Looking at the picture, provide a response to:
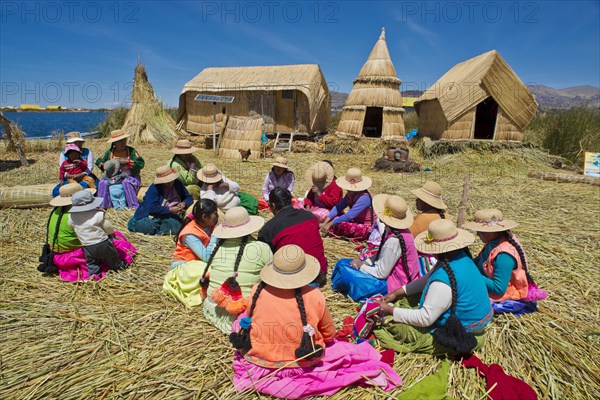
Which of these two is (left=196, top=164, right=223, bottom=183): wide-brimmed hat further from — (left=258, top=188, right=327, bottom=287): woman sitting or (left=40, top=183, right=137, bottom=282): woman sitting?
(left=258, top=188, right=327, bottom=287): woman sitting

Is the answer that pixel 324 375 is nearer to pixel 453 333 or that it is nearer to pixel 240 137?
pixel 453 333

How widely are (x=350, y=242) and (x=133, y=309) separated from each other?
2728 millimetres

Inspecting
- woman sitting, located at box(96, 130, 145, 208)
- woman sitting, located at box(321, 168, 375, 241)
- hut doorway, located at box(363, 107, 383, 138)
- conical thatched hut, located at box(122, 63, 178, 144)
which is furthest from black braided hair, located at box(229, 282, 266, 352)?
hut doorway, located at box(363, 107, 383, 138)

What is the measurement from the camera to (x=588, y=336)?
291 centimetres

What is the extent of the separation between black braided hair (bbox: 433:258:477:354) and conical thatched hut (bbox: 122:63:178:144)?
49.9 feet

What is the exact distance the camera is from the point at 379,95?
13.6 meters

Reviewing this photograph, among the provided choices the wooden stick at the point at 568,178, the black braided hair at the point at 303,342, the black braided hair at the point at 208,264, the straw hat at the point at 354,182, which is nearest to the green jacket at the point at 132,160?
the straw hat at the point at 354,182

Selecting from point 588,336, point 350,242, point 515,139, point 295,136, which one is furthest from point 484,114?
point 588,336

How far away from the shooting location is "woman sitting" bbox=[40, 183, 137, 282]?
3.54 m

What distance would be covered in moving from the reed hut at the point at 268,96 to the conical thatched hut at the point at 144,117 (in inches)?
50.6

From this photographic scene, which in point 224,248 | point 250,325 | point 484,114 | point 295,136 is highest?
point 484,114

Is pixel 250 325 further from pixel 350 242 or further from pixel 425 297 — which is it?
pixel 350 242

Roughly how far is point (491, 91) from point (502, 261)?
34.0 feet

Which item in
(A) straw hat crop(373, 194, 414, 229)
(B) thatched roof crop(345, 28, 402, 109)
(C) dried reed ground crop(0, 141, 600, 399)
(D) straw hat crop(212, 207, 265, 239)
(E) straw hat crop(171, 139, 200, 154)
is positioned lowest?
(C) dried reed ground crop(0, 141, 600, 399)
